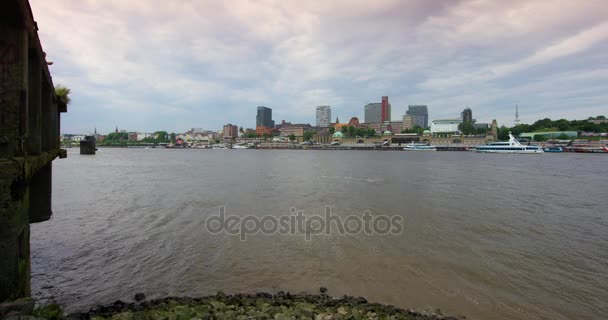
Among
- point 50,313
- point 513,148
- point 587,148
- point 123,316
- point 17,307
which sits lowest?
point 123,316

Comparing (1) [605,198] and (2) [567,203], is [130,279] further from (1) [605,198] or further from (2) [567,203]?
(1) [605,198]

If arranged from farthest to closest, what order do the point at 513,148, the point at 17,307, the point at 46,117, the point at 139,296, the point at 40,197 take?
the point at 513,148 < the point at 40,197 < the point at 46,117 < the point at 139,296 < the point at 17,307

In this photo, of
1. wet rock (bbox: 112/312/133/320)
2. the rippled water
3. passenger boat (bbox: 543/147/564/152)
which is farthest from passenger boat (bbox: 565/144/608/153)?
wet rock (bbox: 112/312/133/320)

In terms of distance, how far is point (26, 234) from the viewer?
7773 millimetres

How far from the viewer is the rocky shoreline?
27.3 feet

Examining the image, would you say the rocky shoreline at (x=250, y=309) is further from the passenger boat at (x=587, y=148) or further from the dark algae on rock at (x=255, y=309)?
the passenger boat at (x=587, y=148)

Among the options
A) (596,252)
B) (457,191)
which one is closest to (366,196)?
(457,191)

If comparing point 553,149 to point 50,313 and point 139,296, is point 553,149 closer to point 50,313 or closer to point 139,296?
point 139,296

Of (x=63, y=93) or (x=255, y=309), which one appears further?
(x=63, y=93)

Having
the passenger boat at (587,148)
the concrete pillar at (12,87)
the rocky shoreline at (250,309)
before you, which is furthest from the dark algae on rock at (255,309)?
the passenger boat at (587,148)

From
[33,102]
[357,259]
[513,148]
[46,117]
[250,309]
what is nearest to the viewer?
[33,102]

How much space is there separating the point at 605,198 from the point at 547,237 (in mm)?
21063

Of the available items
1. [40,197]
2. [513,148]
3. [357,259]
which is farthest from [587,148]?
[40,197]

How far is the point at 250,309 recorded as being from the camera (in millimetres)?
8914
